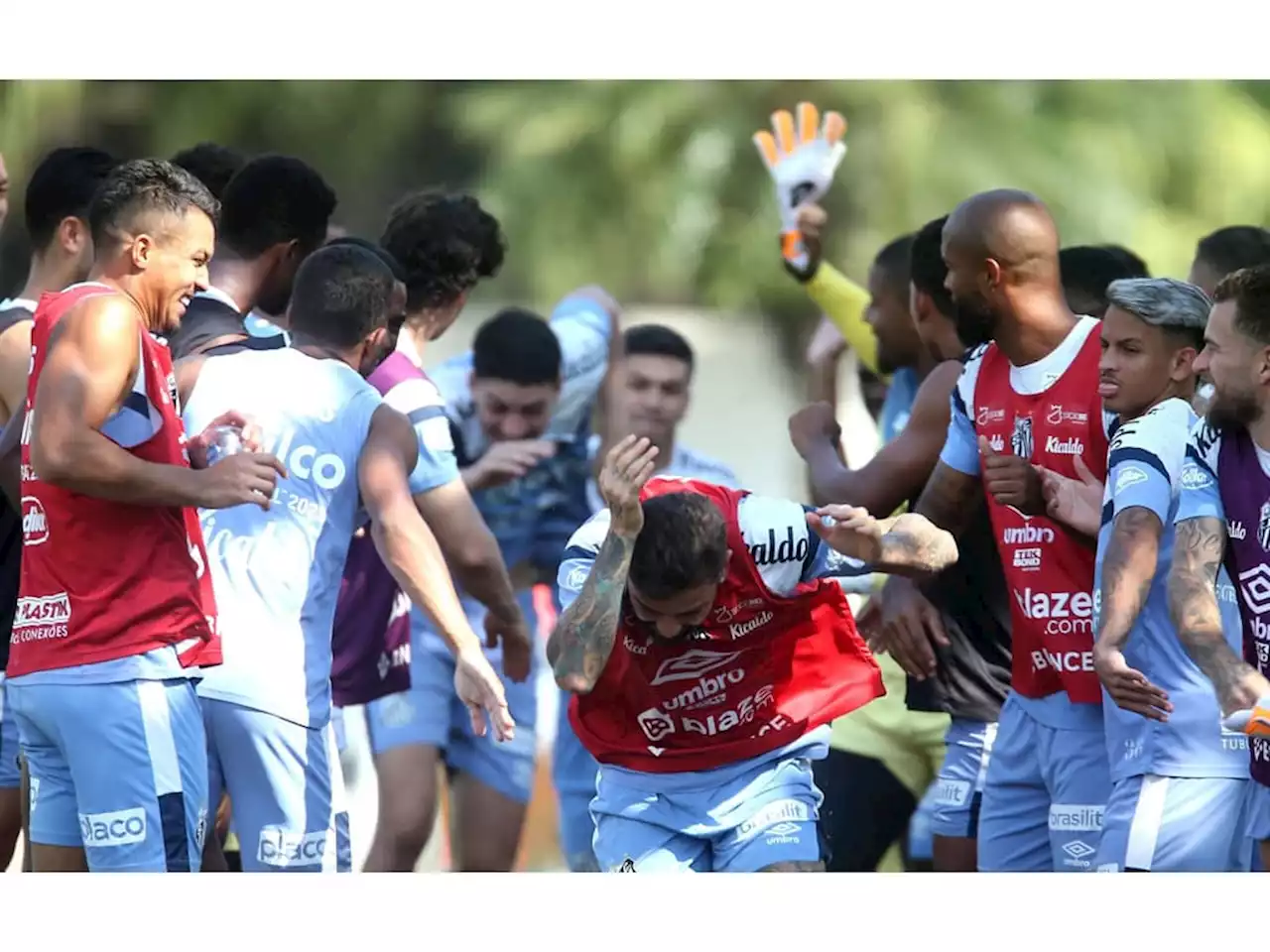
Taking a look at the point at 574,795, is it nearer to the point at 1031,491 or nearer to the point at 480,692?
the point at 480,692

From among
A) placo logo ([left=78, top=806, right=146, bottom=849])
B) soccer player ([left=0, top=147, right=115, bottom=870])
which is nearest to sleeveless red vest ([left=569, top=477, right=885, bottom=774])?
placo logo ([left=78, top=806, right=146, bottom=849])

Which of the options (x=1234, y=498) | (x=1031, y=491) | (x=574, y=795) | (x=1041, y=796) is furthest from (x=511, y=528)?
(x=1234, y=498)

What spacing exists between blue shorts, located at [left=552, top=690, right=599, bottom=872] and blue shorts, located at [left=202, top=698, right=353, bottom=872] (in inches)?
92.1

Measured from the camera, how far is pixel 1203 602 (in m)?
5.09

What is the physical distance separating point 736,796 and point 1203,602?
1300mm

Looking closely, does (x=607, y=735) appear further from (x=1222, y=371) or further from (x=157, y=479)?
(x=1222, y=371)

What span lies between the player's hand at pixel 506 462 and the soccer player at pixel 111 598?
187cm

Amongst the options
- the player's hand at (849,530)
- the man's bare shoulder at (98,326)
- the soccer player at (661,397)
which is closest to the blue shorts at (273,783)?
the man's bare shoulder at (98,326)

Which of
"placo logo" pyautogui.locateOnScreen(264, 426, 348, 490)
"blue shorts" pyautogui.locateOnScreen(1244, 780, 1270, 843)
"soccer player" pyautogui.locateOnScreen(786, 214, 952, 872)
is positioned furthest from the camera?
"soccer player" pyautogui.locateOnScreen(786, 214, 952, 872)

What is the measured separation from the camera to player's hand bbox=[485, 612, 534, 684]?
652 cm

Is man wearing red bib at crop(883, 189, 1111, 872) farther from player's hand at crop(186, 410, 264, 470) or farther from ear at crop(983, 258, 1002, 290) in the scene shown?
player's hand at crop(186, 410, 264, 470)

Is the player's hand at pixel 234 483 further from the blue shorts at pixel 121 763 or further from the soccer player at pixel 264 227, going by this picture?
the soccer player at pixel 264 227

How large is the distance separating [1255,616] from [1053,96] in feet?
37.1
